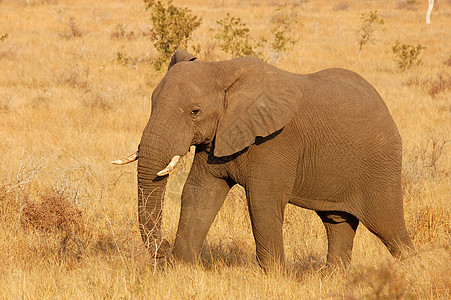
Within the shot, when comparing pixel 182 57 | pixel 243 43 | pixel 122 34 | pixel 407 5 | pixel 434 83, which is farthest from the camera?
pixel 407 5

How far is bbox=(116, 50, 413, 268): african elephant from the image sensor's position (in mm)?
4312

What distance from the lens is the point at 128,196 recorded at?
7148mm

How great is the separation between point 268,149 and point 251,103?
0.39 metres

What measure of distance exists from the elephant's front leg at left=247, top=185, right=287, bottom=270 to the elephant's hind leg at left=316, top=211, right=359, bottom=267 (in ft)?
3.04

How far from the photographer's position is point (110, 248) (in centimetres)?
543

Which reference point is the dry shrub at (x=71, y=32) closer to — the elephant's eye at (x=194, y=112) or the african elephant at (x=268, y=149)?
the african elephant at (x=268, y=149)

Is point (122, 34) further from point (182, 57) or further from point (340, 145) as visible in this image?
point (340, 145)

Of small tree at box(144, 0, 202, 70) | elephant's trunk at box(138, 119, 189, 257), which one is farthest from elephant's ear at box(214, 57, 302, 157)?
small tree at box(144, 0, 202, 70)

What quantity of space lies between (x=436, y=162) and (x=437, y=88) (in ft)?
21.2

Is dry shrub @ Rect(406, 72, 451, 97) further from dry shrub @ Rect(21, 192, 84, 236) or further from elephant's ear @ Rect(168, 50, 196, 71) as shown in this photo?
dry shrub @ Rect(21, 192, 84, 236)

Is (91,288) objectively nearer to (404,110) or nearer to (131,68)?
(404,110)

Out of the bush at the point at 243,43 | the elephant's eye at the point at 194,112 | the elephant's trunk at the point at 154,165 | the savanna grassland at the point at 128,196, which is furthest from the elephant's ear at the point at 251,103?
the bush at the point at 243,43

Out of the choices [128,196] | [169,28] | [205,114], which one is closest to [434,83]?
[169,28]

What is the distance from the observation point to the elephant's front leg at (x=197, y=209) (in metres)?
4.89
